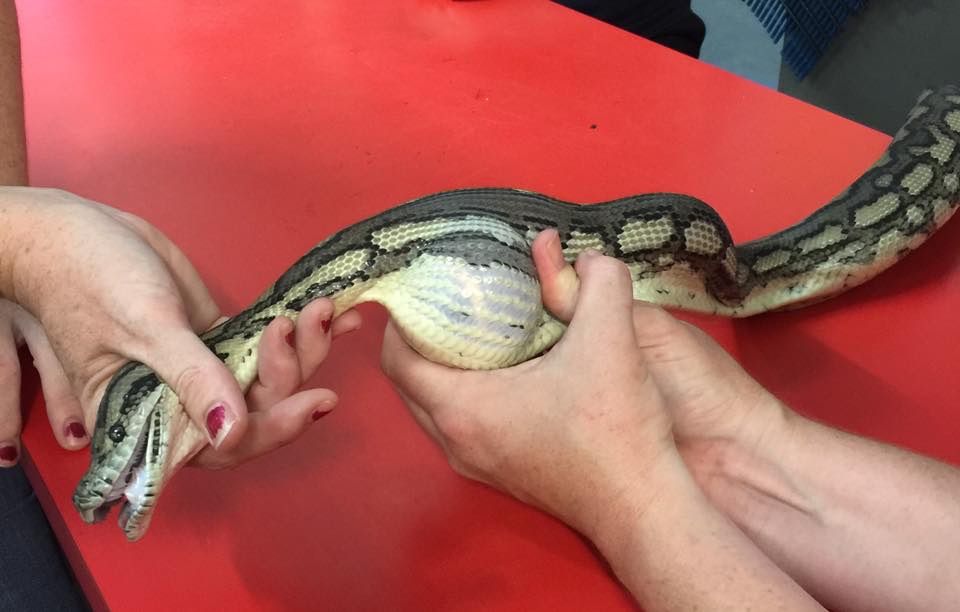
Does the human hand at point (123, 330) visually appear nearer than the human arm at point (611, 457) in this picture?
No

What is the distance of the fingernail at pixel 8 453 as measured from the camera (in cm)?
147

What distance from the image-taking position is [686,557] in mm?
1083

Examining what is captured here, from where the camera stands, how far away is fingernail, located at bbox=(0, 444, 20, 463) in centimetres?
147

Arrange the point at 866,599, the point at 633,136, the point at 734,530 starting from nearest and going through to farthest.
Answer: the point at 734,530, the point at 866,599, the point at 633,136

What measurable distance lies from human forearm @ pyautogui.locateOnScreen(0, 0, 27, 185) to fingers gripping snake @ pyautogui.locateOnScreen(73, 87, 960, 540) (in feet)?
2.26

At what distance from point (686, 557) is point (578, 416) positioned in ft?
0.78

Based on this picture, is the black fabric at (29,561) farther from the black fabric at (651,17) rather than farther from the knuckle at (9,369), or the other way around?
the black fabric at (651,17)

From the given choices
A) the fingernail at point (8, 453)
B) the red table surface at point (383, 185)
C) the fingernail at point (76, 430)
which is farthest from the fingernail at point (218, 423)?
the fingernail at point (8, 453)

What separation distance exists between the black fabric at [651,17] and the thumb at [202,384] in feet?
6.71

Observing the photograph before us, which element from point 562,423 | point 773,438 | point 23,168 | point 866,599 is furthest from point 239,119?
point 866,599

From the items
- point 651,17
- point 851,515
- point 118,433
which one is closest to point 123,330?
point 118,433

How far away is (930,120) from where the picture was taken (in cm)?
213

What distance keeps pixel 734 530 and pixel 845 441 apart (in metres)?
0.33

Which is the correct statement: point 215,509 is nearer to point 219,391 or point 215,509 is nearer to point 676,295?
point 219,391
